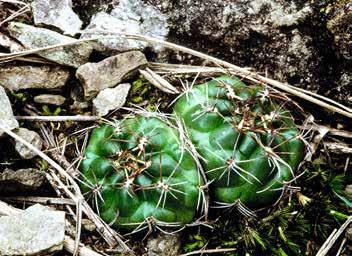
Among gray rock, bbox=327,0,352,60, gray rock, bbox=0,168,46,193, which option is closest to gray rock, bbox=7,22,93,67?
gray rock, bbox=0,168,46,193

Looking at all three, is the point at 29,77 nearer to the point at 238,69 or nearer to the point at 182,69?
the point at 182,69

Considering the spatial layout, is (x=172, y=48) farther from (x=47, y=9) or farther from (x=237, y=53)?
(x=47, y=9)

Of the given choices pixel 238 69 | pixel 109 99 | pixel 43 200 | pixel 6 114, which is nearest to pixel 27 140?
pixel 6 114

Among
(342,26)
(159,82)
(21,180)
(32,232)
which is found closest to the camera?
(32,232)

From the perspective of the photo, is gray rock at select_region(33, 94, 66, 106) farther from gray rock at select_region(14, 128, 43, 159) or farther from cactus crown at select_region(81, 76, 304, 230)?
cactus crown at select_region(81, 76, 304, 230)

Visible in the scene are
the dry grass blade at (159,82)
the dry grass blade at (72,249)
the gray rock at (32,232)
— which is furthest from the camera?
the dry grass blade at (159,82)

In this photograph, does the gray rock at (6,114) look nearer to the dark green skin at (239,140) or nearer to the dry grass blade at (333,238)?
the dark green skin at (239,140)

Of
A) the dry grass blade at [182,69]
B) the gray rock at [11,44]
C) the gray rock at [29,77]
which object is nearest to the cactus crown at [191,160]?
the dry grass blade at [182,69]
